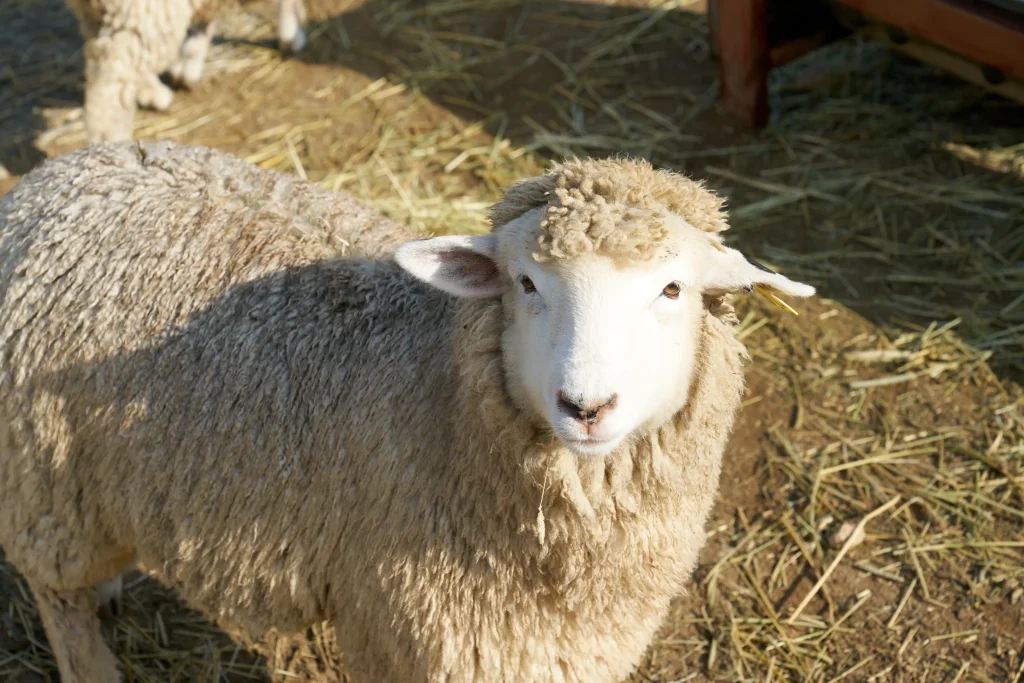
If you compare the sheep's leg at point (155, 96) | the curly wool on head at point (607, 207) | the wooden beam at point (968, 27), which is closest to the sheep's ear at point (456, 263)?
the curly wool on head at point (607, 207)

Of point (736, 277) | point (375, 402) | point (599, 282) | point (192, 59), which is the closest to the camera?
point (599, 282)

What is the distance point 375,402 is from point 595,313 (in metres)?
0.75

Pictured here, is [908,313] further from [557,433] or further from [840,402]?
[557,433]

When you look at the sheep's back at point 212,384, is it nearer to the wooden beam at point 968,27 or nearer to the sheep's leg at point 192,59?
the wooden beam at point 968,27

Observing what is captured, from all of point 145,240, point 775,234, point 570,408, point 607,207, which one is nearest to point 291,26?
point 775,234

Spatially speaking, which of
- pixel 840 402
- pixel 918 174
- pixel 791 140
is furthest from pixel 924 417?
pixel 791 140

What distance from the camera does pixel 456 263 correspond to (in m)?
2.32

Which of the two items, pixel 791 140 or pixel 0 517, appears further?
pixel 791 140

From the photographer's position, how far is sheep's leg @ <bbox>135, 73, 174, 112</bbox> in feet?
19.7

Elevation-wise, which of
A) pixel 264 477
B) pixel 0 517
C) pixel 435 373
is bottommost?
pixel 0 517

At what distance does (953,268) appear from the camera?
4.68 m

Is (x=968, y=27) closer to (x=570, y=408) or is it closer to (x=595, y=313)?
(x=595, y=313)

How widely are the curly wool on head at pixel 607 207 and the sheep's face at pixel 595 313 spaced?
0.03 meters

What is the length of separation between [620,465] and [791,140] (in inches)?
153
